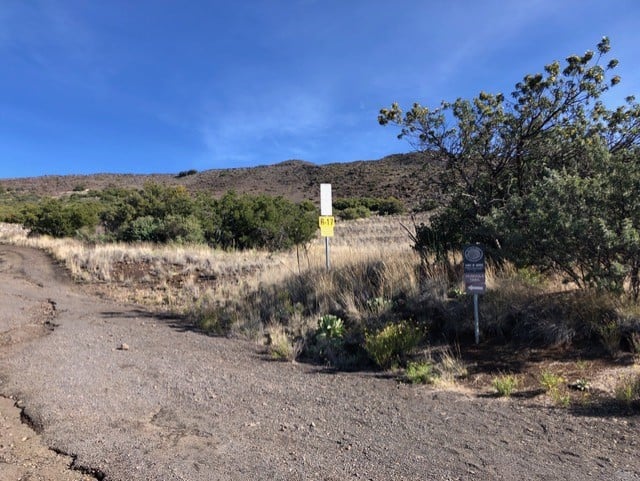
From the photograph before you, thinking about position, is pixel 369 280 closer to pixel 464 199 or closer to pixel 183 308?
pixel 464 199

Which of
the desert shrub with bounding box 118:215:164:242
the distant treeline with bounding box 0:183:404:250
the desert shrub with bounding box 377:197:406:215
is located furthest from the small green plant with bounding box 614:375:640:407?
the desert shrub with bounding box 377:197:406:215

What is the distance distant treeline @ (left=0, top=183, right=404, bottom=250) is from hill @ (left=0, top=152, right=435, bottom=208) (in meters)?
28.8

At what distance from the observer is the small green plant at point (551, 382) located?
481 centimetres

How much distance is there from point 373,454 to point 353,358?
267cm

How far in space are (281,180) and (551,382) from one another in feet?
244

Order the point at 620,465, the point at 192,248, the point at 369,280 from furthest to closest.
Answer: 1. the point at 192,248
2. the point at 369,280
3. the point at 620,465

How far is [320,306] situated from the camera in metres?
8.55

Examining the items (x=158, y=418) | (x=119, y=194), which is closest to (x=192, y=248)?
(x=158, y=418)

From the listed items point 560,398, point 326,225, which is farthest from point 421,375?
point 326,225

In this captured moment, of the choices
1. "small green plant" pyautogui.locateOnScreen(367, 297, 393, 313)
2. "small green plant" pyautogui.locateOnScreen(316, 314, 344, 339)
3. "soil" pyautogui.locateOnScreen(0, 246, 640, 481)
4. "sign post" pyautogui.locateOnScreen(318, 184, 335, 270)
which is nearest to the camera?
"soil" pyautogui.locateOnScreen(0, 246, 640, 481)

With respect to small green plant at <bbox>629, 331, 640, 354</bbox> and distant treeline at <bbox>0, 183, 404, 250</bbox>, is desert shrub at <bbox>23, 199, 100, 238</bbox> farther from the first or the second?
small green plant at <bbox>629, 331, 640, 354</bbox>

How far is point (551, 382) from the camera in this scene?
4.83 metres

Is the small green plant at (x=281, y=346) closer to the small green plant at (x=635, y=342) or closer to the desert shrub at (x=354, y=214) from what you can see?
the small green plant at (x=635, y=342)

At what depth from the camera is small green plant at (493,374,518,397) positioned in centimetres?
489
